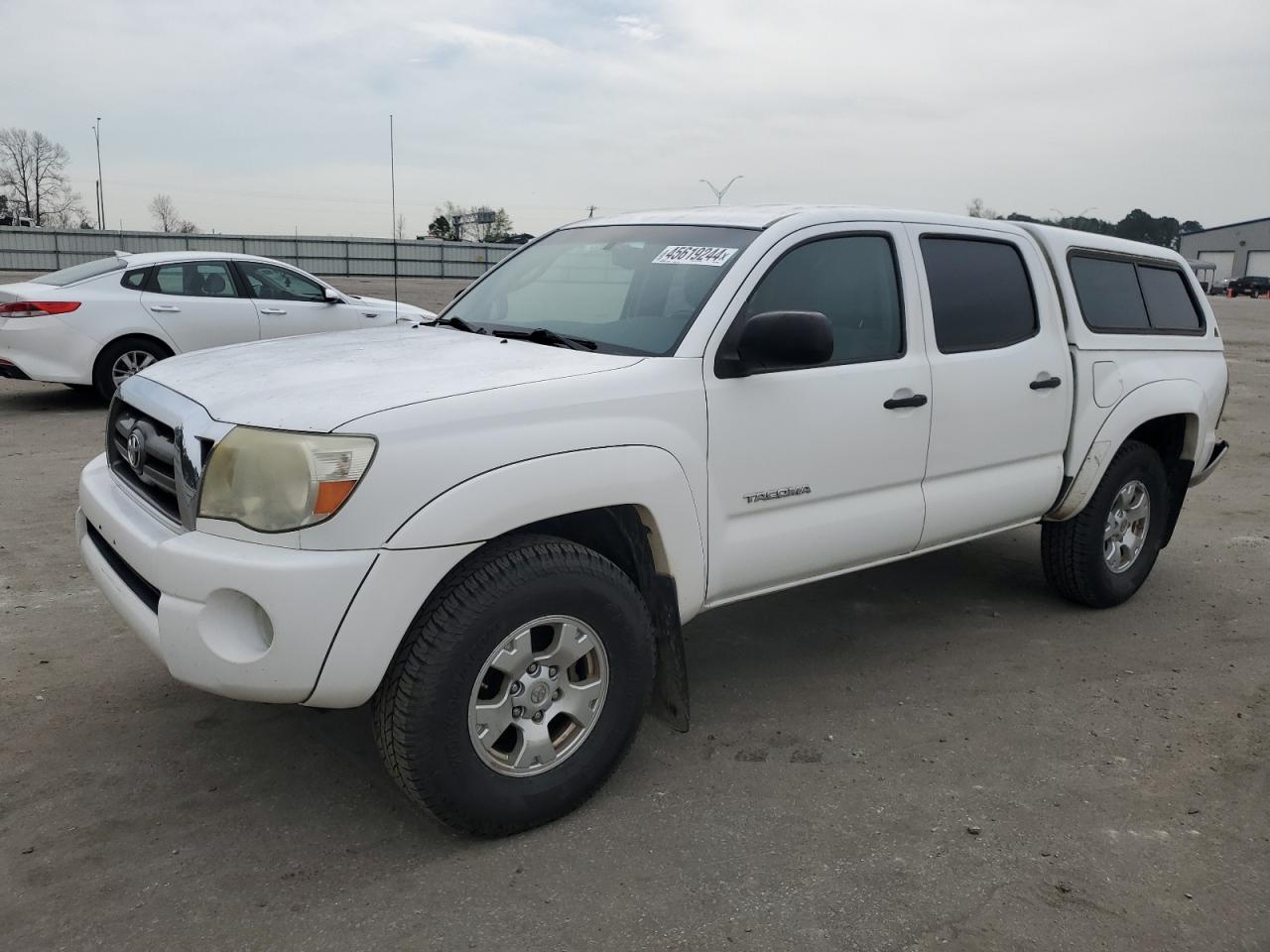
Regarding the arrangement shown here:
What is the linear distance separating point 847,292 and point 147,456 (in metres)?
2.41

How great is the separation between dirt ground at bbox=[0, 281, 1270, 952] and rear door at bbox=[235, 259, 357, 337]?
5952 mm

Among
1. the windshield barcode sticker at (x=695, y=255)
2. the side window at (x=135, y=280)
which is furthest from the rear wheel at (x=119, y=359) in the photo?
the windshield barcode sticker at (x=695, y=255)

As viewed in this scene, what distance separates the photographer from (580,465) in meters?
2.95

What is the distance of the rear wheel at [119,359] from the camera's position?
966 centimetres

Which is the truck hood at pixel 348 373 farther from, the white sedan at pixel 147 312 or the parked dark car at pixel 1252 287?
the parked dark car at pixel 1252 287

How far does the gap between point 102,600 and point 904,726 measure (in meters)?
3.59

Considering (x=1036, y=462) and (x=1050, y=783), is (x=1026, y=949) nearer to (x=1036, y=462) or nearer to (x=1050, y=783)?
(x=1050, y=783)

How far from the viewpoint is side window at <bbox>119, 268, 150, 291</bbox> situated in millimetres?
9844

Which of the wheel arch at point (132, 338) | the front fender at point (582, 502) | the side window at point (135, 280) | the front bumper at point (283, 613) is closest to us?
the front bumper at point (283, 613)

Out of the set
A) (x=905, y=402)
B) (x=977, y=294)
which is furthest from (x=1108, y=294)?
(x=905, y=402)

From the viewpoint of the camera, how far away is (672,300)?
11.6 ft

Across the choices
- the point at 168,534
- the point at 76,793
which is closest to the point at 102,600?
the point at 76,793

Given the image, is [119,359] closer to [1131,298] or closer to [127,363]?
[127,363]

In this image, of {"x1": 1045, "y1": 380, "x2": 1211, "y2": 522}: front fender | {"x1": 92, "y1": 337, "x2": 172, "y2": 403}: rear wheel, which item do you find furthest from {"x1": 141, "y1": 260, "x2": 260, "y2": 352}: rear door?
{"x1": 1045, "y1": 380, "x2": 1211, "y2": 522}: front fender
